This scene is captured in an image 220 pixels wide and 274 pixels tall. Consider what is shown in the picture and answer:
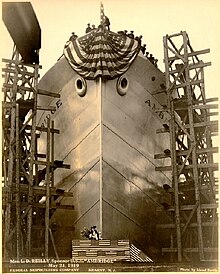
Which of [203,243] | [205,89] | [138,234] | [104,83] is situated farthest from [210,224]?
[104,83]

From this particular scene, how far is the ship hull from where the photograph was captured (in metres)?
5.30

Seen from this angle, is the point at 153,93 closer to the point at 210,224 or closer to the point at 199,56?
the point at 199,56

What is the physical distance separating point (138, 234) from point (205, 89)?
128cm

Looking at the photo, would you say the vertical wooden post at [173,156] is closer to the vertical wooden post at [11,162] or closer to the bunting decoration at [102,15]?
the bunting decoration at [102,15]

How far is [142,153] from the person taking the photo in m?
5.66

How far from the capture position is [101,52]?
5527 millimetres

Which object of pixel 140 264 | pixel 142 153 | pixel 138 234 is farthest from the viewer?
pixel 142 153

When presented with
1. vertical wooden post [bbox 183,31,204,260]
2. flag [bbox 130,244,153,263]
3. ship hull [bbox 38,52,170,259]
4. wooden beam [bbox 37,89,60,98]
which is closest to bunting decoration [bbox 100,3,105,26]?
ship hull [bbox 38,52,170,259]

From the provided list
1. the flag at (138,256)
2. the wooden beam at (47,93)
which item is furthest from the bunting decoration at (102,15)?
the flag at (138,256)

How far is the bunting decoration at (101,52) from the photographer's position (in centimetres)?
552

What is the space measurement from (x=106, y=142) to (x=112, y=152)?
0.10 meters

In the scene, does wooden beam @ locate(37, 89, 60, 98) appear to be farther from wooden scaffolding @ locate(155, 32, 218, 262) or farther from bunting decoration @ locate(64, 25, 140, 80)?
wooden scaffolding @ locate(155, 32, 218, 262)

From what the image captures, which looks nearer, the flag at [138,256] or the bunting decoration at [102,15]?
the flag at [138,256]

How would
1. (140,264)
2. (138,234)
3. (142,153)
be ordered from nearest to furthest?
(140,264) → (138,234) → (142,153)
